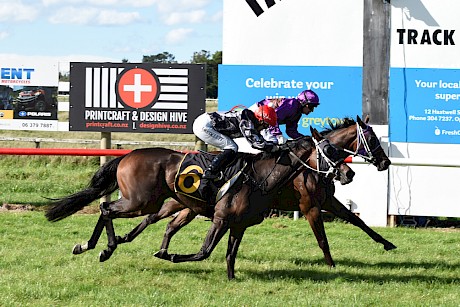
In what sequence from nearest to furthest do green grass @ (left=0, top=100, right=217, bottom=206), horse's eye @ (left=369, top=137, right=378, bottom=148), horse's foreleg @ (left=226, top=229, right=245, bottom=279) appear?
horse's foreleg @ (left=226, top=229, right=245, bottom=279)
horse's eye @ (left=369, top=137, right=378, bottom=148)
green grass @ (left=0, top=100, right=217, bottom=206)

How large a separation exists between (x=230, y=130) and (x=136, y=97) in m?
4.74

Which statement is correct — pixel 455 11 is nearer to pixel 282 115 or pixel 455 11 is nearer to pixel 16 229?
pixel 282 115

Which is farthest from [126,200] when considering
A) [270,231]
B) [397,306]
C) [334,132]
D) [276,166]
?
[270,231]

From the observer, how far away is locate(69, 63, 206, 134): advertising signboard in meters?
12.3

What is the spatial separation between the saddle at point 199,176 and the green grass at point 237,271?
79 centimetres

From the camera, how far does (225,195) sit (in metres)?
7.66

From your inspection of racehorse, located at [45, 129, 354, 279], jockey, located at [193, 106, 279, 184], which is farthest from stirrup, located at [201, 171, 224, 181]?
racehorse, located at [45, 129, 354, 279]

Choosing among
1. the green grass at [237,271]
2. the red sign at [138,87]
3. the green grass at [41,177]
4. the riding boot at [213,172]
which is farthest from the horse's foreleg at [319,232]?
the green grass at [41,177]

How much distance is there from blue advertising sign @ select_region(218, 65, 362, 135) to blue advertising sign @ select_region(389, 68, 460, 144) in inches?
21.2

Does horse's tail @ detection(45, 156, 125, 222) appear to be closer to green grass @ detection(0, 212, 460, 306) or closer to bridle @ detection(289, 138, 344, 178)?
green grass @ detection(0, 212, 460, 306)

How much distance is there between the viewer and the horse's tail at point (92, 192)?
27.1 ft

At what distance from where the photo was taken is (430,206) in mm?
11812

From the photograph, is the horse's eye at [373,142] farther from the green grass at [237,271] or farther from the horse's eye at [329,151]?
the green grass at [237,271]

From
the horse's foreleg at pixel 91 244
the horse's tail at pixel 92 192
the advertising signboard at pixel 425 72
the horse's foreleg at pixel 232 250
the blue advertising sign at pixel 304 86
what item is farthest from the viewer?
the blue advertising sign at pixel 304 86
